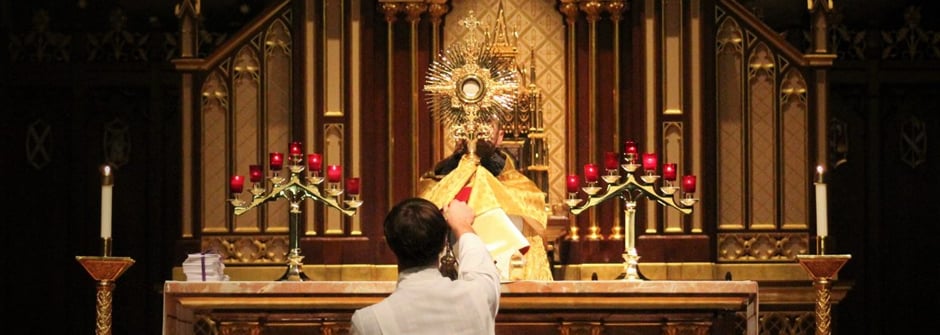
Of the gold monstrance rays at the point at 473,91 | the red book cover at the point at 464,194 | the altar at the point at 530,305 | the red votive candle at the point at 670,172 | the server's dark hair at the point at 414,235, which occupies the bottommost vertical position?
the altar at the point at 530,305

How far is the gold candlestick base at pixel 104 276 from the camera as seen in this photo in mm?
9281

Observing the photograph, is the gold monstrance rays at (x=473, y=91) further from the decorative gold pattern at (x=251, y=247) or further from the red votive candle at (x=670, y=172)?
the decorative gold pattern at (x=251, y=247)

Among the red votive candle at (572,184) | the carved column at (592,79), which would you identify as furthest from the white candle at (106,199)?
the carved column at (592,79)

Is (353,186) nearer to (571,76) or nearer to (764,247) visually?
(571,76)

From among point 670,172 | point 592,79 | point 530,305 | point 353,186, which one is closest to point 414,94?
point 592,79

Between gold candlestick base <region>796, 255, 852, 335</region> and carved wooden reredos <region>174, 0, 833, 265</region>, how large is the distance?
223 centimetres

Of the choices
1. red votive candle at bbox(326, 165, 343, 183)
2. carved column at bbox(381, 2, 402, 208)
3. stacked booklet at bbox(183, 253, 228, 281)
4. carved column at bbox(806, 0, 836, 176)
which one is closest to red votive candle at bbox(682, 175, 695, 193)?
carved column at bbox(806, 0, 836, 176)

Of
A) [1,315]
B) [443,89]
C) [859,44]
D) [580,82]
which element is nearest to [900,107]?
[859,44]

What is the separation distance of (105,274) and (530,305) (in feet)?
6.91

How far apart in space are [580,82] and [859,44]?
8.26 ft

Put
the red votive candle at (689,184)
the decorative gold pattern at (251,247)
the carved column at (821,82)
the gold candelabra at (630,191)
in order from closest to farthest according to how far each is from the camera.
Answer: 1. the gold candelabra at (630,191)
2. the red votive candle at (689,184)
3. the carved column at (821,82)
4. the decorative gold pattern at (251,247)

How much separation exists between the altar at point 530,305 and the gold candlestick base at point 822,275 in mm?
353

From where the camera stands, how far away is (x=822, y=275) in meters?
9.41

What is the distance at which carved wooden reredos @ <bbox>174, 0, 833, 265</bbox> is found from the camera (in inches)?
462
